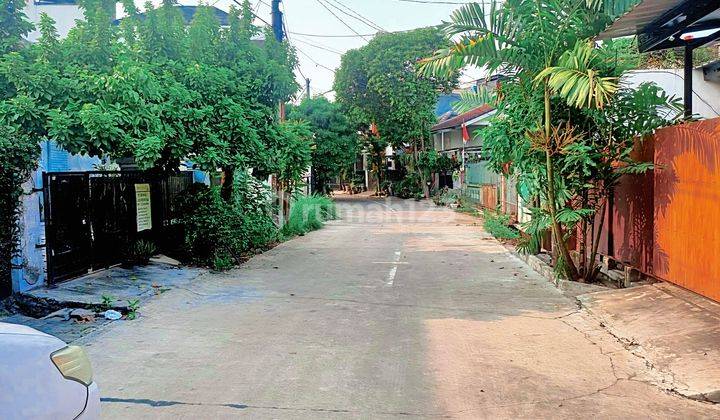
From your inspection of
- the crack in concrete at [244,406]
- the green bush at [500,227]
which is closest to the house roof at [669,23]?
the crack in concrete at [244,406]

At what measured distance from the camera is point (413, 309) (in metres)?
8.65

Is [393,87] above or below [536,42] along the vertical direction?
above

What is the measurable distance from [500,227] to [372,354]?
12713mm

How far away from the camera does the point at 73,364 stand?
3.30 meters

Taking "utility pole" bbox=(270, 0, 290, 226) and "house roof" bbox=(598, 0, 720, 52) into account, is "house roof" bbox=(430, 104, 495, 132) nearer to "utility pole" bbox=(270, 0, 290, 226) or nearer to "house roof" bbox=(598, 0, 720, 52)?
"utility pole" bbox=(270, 0, 290, 226)

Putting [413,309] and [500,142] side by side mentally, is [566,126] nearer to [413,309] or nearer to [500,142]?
[500,142]

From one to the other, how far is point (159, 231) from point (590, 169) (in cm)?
855

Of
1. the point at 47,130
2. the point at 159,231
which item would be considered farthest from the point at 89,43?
the point at 159,231

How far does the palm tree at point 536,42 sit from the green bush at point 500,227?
766 centimetres

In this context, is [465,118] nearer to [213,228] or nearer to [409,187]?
[409,187]

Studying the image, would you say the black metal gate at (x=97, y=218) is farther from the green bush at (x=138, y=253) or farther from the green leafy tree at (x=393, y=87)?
the green leafy tree at (x=393, y=87)

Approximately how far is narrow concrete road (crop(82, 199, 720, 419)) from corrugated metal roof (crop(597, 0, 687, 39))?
13.2 feet

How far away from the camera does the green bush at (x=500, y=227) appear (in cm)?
1752

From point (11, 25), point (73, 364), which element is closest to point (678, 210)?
point (73, 364)
